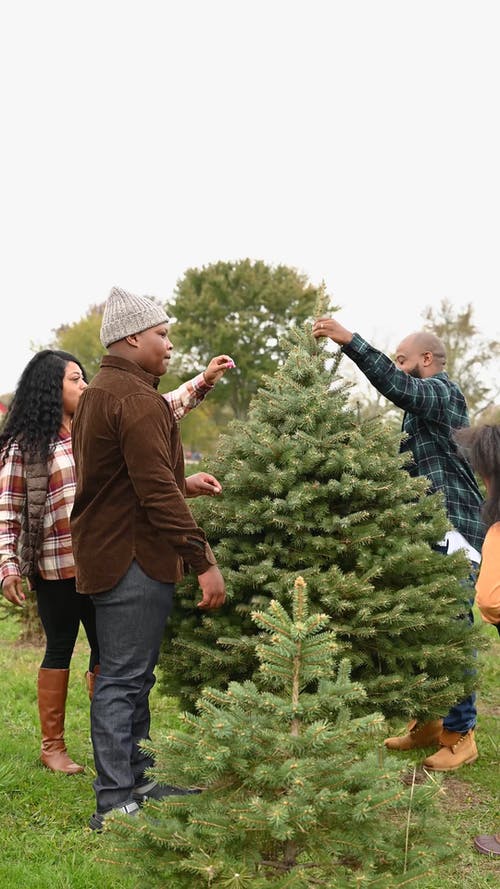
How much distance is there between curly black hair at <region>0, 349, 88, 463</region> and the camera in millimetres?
4562

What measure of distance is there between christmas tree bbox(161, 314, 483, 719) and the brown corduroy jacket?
292 millimetres

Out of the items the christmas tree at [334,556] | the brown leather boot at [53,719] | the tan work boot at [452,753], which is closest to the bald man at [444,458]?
the tan work boot at [452,753]

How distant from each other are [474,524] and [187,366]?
125 feet

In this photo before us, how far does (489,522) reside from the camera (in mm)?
3703

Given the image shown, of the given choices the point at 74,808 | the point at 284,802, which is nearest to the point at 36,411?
the point at 74,808

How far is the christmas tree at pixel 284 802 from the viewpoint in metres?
2.10

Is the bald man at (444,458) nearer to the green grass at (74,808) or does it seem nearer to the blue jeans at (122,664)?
the green grass at (74,808)

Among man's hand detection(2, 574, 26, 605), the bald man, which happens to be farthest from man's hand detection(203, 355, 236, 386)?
man's hand detection(2, 574, 26, 605)

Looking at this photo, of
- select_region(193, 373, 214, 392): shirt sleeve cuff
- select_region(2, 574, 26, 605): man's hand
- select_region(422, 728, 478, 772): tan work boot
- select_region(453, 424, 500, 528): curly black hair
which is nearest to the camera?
select_region(453, 424, 500, 528): curly black hair

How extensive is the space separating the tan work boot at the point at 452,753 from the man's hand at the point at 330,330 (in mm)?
2444

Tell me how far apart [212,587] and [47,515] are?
136cm

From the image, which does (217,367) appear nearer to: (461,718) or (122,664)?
(122,664)

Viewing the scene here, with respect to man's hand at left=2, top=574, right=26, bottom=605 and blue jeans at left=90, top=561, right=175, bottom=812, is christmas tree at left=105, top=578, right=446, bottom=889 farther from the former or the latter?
man's hand at left=2, top=574, right=26, bottom=605

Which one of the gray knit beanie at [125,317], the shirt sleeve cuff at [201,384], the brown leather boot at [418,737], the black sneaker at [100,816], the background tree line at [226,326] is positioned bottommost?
the brown leather boot at [418,737]
